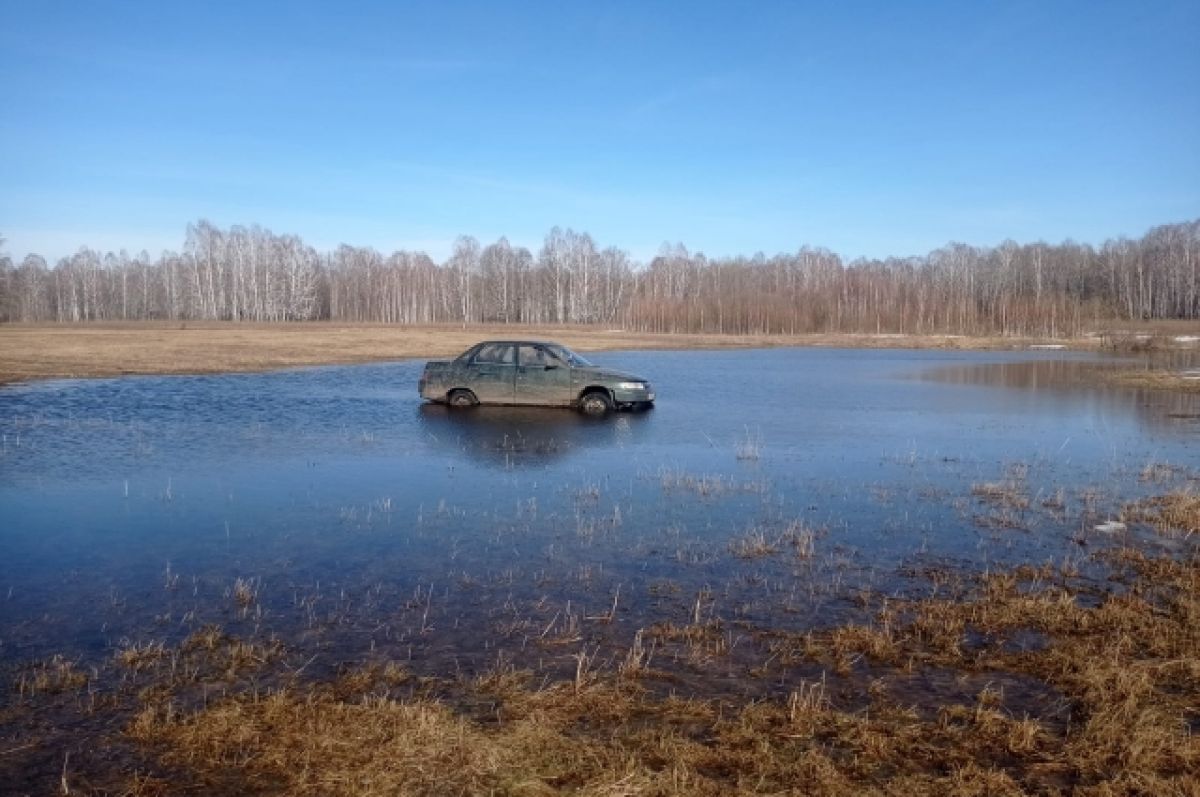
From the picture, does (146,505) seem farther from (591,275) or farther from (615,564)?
(591,275)

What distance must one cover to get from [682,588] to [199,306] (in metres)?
116

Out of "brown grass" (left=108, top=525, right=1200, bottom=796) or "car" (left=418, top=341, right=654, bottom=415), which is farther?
"car" (left=418, top=341, right=654, bottom=415)

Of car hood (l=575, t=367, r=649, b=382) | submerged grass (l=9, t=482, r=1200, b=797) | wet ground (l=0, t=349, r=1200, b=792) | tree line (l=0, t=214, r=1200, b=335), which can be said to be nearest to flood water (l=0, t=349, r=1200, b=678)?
wet ground (l=0, t=349, r=1200, b=792)

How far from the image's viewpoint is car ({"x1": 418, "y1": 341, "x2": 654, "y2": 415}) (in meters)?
20.6

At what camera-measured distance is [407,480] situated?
12227 millimetres

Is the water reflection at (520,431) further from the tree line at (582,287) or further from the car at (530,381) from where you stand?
the tree line at (582,287)

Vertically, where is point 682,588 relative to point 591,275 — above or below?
below

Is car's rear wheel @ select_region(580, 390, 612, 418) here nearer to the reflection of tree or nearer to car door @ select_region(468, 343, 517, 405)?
car door @ select_region(468, 343, 517, 405)

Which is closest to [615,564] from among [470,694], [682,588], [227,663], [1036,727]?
[682,588]

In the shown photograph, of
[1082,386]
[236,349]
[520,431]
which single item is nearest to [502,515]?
[520,431]

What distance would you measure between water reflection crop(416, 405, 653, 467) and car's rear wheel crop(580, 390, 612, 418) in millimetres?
239

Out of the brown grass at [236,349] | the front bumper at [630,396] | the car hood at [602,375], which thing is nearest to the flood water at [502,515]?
the front bumper at [630,396]

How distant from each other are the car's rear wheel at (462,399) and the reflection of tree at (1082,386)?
15.5 metres

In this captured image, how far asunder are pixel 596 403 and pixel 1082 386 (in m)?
19.4
